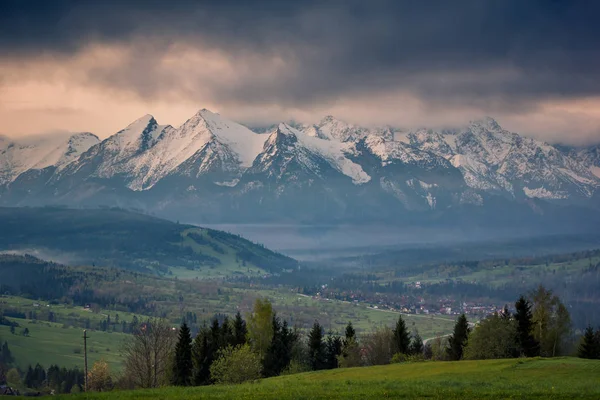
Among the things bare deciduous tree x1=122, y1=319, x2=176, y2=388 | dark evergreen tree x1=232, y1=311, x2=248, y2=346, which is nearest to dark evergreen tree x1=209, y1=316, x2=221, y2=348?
dark evergreen tree x1=232, y1=311, x2=248, y2=346

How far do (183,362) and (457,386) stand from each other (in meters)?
61.9

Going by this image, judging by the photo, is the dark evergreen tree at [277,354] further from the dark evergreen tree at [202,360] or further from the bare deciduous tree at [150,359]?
the bare deciduous tree at [150,359]

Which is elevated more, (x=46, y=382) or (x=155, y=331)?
(x=155, y=331)

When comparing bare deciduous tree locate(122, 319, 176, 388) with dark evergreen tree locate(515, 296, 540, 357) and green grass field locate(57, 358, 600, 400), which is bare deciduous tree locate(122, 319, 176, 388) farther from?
dark evergreen tree locate(515, 296, 540, 357)

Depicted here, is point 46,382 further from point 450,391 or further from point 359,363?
point 450,391

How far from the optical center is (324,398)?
69312 millimetres

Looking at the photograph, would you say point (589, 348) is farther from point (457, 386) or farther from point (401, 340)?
point (457, 386)

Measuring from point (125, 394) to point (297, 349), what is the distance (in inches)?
2786

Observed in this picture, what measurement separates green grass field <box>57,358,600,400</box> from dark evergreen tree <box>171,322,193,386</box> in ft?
117

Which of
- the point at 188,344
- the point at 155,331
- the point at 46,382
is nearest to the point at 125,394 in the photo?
the point at 188,344

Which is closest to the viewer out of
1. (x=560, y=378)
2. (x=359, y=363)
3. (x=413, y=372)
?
(x=560, y=378)

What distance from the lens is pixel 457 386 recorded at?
76.0m

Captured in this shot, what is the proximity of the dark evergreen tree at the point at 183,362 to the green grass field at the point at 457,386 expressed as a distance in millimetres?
35723

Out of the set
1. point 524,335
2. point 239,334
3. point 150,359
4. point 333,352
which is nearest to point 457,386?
point 524,335
